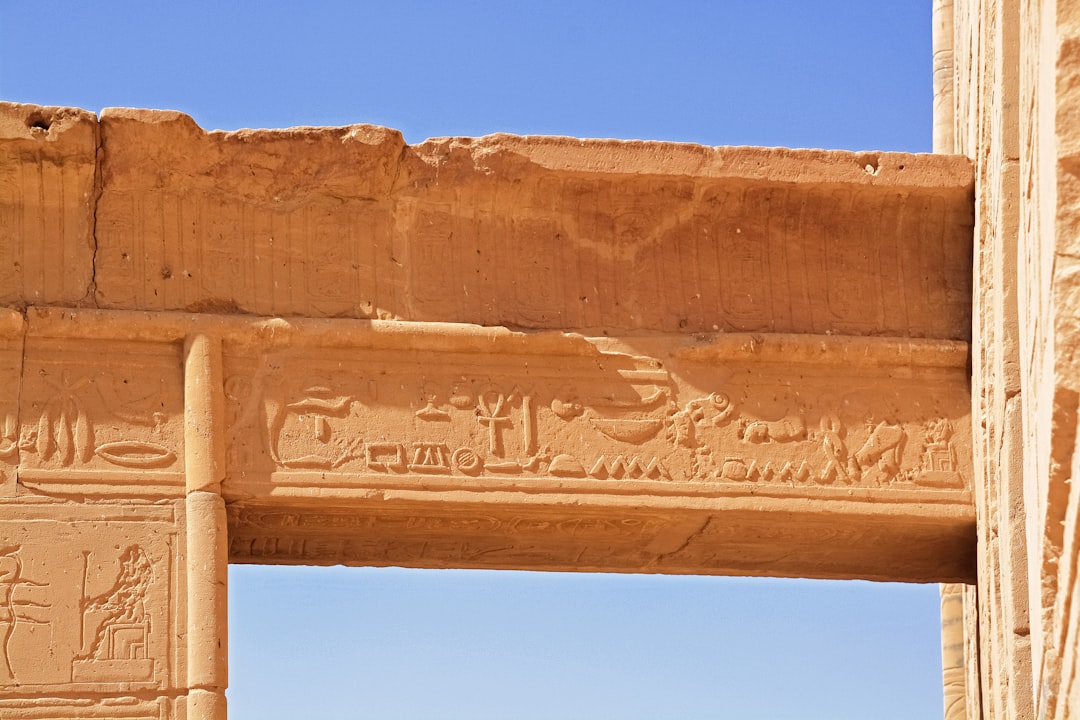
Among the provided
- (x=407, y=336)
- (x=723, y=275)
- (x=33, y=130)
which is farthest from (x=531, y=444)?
(x=33, y=130)

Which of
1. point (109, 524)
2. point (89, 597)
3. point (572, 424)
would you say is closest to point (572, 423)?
point (572, 424)

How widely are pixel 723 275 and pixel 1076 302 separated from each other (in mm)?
3822

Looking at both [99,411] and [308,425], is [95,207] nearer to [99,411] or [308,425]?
[99,411]

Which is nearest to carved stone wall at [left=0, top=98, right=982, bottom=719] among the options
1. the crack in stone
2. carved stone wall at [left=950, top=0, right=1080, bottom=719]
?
the crack in stone

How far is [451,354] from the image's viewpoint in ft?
19.9

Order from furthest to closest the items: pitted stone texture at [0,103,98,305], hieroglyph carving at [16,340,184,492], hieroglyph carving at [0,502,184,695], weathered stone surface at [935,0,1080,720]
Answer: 1. pitted stone texture at [0,103,98,305]
2. hieroglyph carving at [16,340,184,492]
3. hieroglyph carving at [0,502,184,695]
4. weathered stone surface at [935,0,1080,720]

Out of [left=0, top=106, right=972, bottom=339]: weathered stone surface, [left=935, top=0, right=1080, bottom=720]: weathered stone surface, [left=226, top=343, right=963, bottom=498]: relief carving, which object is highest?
[left=0, top=106, right=972, bottom=339]: weathered stone surface

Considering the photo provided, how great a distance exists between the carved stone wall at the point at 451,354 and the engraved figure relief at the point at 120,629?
0.4 inches

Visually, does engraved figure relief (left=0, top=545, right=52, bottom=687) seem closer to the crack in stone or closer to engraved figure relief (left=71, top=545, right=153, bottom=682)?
engraved figure relief (left=71, top=545, right=153, bottom=682)

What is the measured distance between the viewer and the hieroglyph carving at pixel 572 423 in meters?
5.91

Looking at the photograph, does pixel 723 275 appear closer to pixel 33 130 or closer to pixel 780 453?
pixel 780 453

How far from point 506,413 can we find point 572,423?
0.23 m

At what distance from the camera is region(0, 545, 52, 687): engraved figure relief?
218 inches

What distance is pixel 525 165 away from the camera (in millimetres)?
6109
